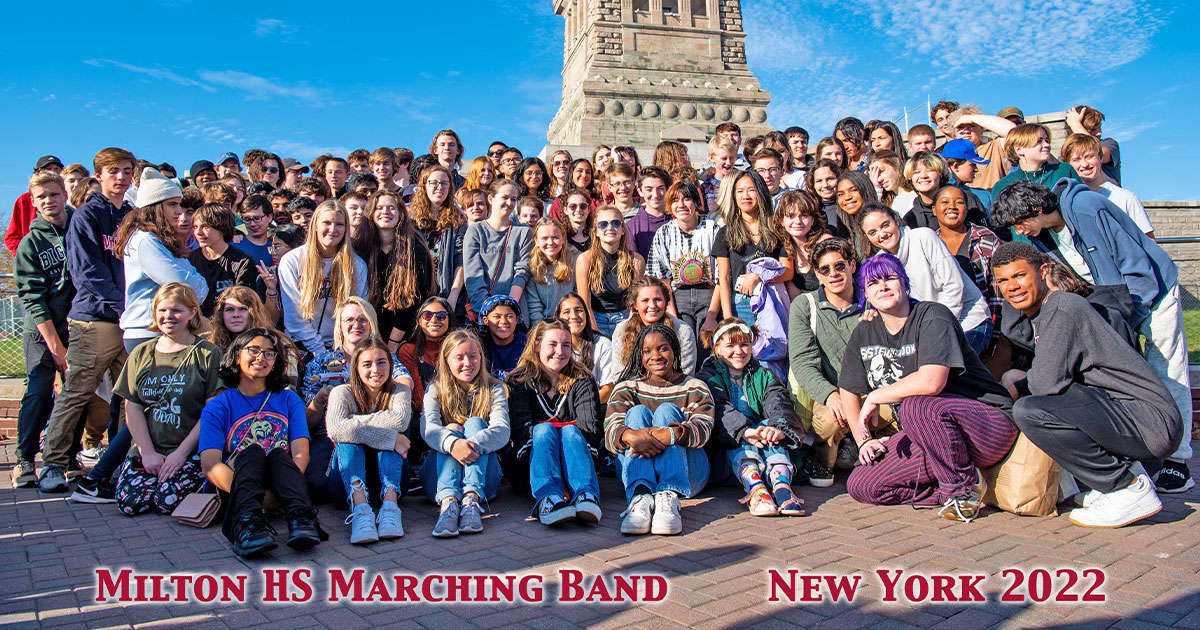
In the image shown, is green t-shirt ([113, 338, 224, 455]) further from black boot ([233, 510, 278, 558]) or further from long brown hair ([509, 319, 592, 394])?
long brown hair ([509, 319, 592, 394])

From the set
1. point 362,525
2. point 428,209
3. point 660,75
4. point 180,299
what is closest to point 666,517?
point 362,525

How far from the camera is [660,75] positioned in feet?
72.7

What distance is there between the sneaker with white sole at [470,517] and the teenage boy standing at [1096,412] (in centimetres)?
286

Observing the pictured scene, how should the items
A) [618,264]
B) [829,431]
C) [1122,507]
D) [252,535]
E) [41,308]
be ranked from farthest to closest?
[618,264] → [41,308] → [829,431] → [1122,507] → [252,535]

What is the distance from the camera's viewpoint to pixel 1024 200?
4852 mm

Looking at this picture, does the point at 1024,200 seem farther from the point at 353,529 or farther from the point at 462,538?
the point at 353,529

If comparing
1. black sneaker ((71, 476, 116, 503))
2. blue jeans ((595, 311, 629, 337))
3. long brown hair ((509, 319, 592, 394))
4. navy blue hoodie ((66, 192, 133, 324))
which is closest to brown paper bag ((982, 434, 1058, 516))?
long brown hair ((509, 319, 592, 394))

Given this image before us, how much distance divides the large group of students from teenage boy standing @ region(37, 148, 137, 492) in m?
0.02

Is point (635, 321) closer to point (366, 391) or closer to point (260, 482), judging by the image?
point (366, 391)

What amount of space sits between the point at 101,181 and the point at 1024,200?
629 cm

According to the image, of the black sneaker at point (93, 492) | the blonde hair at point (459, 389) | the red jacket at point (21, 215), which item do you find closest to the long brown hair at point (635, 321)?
the blonde hair at point (459, 389)

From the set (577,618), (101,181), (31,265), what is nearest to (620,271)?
(577,618)

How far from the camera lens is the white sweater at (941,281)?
4820mm

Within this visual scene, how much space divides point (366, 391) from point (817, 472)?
9.43 ft
